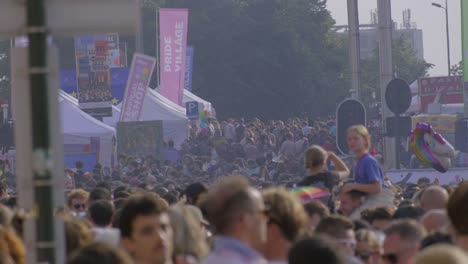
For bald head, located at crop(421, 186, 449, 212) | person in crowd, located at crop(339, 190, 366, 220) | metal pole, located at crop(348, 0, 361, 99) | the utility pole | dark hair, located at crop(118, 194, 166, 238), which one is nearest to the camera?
dark hair, located at crop(118, 194, 166, 238)

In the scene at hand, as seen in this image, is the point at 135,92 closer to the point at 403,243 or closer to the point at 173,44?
the point at 173,44

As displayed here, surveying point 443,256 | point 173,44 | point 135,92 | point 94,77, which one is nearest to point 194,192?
point 443,256

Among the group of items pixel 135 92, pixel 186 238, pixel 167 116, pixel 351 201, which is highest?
pixel 135 92

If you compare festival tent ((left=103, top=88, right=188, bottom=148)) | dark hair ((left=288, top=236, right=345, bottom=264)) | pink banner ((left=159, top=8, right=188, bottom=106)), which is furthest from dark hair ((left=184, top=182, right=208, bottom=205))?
pink banner ((left=159, top=8, right=188, bottom=106))

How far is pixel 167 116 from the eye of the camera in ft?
144

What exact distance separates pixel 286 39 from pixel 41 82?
78439 millimetres

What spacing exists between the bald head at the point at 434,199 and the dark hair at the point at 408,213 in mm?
118

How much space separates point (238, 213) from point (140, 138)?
30137mm

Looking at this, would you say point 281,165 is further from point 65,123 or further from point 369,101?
point 369,101

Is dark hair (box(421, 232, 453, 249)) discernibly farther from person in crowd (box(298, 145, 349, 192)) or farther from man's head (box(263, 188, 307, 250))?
person in crowd (box(298, 145, 349, 192))

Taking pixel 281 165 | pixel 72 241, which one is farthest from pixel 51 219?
pixel 281 165

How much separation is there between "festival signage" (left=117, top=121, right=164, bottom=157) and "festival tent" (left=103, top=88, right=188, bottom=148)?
6.94 metres

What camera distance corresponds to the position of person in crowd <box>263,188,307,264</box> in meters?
6.65

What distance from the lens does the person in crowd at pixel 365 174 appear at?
12.1 m
